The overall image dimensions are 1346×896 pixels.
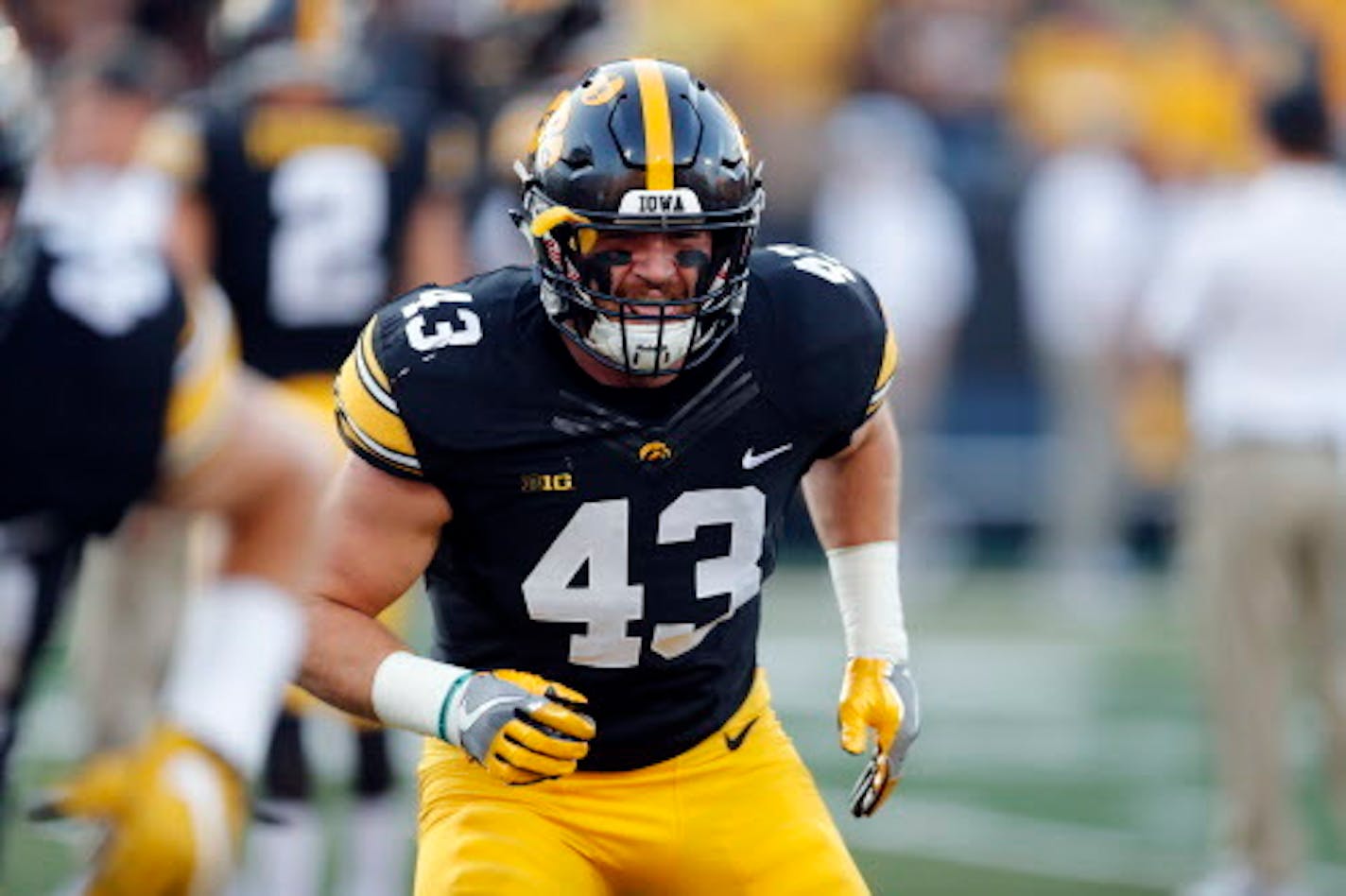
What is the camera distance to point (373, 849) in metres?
5.74

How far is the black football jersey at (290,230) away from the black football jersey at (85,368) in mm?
2695

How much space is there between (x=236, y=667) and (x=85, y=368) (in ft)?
1.38

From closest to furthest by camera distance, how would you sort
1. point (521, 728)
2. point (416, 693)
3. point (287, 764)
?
point (521, 728) < point (416, 693) < point (287, 764)

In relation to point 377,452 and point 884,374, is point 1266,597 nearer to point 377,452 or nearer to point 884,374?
point 884,374

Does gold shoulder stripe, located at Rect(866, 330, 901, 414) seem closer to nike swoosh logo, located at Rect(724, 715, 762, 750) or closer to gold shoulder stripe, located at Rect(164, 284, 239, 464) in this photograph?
nike swoosh logo, located at Rect(724, 715, 762, 750)

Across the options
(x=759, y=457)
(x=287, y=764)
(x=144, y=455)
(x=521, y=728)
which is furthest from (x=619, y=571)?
(x=287, y=764)

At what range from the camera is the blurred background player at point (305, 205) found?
19.3 ft

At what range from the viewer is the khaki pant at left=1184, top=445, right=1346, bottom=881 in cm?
646

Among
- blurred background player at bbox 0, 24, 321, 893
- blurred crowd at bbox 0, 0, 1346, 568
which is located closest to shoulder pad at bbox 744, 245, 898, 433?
blurred background player at bbox 0, 24, 321, 893

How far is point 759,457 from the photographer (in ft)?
12.2

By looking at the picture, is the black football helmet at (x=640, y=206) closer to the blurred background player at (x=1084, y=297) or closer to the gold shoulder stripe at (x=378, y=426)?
the gold shoulder stripe at (x=378, y=426)

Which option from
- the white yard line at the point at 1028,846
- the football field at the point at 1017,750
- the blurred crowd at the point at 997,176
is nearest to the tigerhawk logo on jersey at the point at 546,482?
the football field at the point at 1017,750

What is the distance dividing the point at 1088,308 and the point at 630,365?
8377mm

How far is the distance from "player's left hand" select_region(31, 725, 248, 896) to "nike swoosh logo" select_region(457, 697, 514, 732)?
0.59m
